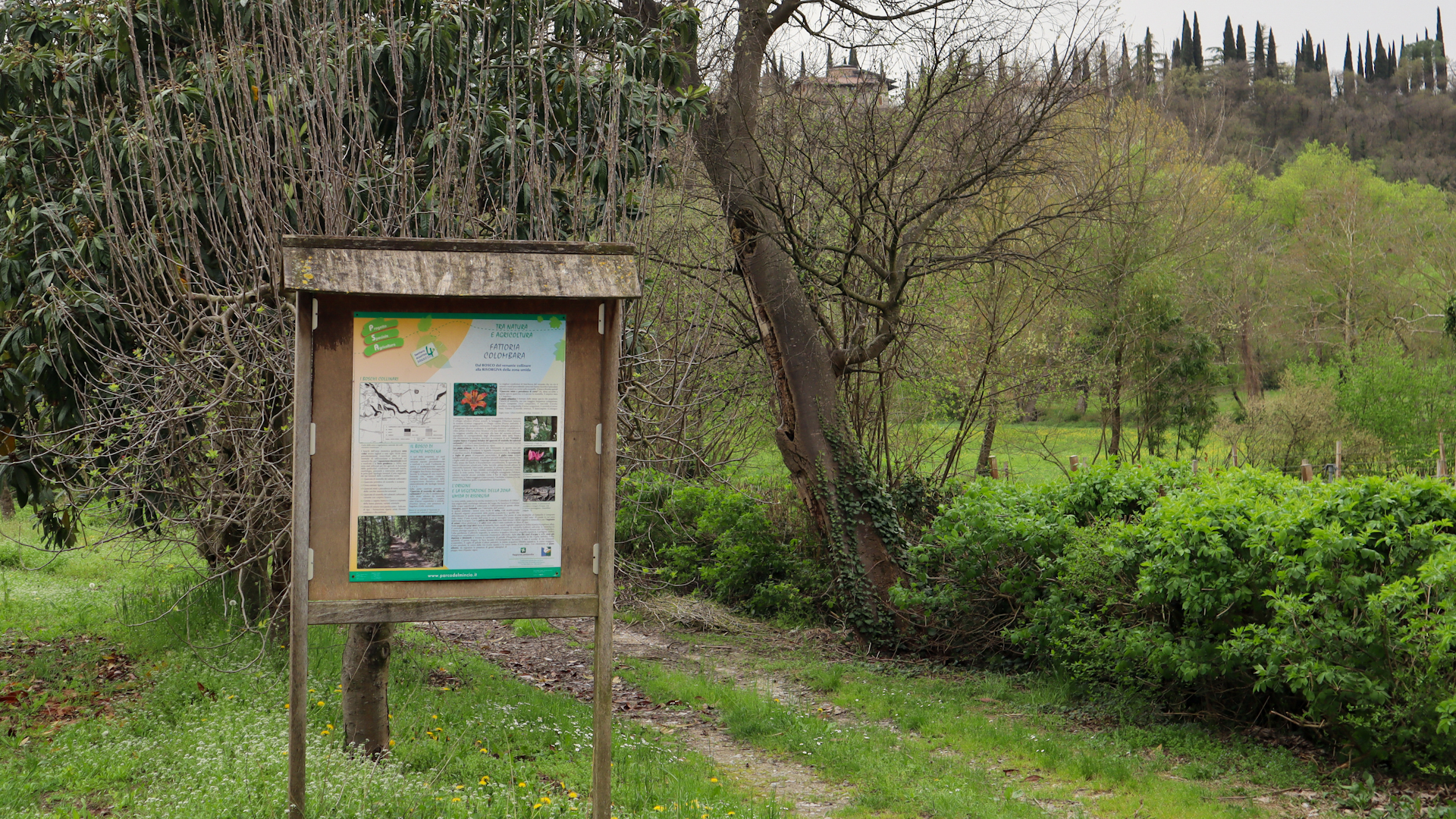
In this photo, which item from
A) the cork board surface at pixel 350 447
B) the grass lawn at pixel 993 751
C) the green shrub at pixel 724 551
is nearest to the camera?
the cork board surface at pixel 350 447

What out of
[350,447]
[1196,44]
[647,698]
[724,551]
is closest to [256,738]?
[350,447]

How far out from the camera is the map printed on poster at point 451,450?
13.6 feet

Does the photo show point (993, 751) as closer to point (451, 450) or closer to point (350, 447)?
point (451, 450)

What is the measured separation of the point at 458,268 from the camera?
13.7ft

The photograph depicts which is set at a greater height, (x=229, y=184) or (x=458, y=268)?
(x=229, y=184)

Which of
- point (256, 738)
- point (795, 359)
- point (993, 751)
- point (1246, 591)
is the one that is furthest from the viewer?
point (795, 359)

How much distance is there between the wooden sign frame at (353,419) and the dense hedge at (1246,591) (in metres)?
4.44

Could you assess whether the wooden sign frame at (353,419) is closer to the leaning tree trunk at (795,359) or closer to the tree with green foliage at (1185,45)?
the leaning tree trunk at (795,359)

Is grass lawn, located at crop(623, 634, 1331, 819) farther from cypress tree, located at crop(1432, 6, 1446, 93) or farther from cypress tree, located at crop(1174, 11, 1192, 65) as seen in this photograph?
cypress tree, located at crop(1174, 11, 1192, 65)

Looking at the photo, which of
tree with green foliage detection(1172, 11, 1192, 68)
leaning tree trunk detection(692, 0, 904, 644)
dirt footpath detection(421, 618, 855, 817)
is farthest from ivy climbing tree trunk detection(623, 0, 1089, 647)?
tree with green foliage detection(1172, 11, 1192, 68)

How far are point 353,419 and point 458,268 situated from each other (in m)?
0.76

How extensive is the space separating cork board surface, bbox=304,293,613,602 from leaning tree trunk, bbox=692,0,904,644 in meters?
6.71

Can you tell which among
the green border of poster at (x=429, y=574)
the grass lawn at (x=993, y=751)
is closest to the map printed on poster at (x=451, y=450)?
the green border of poster at (x=429, y=574)

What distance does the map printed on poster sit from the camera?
4.16 meters
